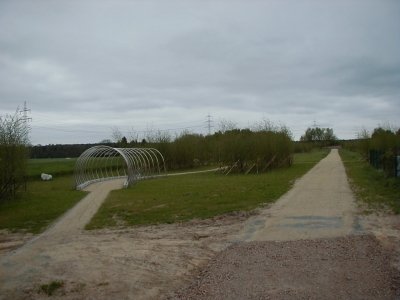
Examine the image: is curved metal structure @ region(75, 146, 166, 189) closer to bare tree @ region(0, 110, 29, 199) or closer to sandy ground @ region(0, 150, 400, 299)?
bare tree @ region(0, 110, 29, 199)

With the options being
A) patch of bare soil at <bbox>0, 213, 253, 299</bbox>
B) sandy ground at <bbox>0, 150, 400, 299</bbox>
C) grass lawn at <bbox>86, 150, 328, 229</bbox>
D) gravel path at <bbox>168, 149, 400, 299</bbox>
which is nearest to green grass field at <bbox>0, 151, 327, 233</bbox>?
grass lawn at <bbox>86, 150, 328, 229</bbox>

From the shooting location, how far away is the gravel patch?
558cm

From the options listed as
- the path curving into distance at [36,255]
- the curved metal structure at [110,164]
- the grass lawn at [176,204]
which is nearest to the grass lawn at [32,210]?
the path curving into distance at [36,255]

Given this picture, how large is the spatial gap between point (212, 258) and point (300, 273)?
1627 millimetres

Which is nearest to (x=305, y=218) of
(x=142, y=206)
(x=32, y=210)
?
(x=142, y=206)

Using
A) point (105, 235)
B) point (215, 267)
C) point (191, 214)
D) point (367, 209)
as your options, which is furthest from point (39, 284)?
point (367, 209)

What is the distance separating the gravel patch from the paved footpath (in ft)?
2.55

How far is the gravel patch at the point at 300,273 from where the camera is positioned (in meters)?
5.58

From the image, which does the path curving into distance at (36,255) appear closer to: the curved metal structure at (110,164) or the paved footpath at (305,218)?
the paved footpath at (305,218)

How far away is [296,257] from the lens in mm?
7238

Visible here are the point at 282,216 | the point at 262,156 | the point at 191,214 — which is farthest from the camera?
the point at 262,156

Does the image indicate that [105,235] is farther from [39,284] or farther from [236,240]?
[39,284]

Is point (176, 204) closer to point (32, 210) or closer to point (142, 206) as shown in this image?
point (142, 206)

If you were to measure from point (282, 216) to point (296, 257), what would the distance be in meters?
4.18
